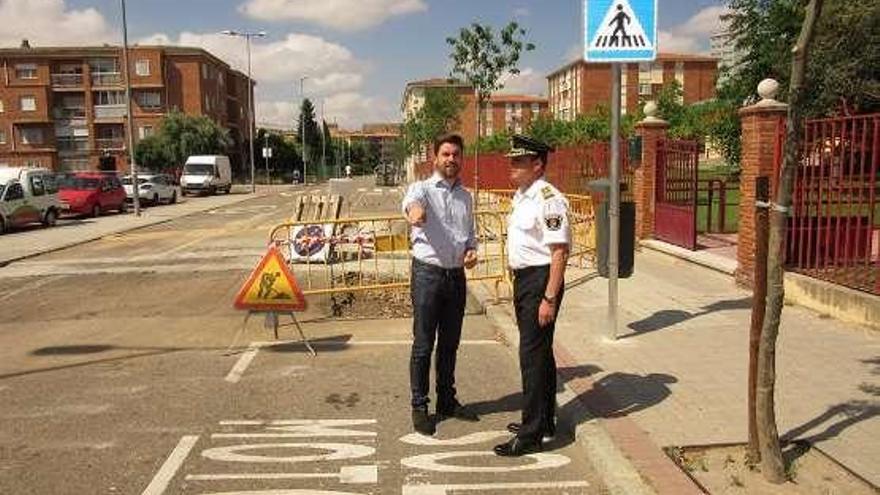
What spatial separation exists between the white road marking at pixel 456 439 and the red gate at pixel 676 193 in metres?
8.81

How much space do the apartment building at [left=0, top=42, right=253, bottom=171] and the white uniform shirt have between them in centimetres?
7287

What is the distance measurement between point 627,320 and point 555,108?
118m

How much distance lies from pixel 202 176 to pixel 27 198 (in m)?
25.4

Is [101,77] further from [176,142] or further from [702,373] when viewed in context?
[702,373]

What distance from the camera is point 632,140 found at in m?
15.6

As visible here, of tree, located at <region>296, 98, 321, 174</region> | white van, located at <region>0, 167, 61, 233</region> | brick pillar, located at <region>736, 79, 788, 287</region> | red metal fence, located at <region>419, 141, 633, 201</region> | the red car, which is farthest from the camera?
tree, located at <region>296, 98, 321, 174</region>

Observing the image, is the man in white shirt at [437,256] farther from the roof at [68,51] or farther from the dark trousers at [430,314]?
the roof at [68,51]

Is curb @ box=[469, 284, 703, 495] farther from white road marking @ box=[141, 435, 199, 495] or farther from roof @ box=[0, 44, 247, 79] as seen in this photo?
roof @ box=[0, 44, 247, 79]

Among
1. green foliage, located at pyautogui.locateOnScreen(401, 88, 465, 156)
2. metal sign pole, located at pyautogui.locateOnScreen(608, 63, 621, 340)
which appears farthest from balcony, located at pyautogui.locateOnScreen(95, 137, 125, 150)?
metal sign pole, located at pyautogui.locateOnScreen(608, 63, 621, 340)

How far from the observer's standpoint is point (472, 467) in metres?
4.66

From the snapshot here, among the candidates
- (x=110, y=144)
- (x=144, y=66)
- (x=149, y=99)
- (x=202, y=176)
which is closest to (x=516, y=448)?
(x=202, y=176)

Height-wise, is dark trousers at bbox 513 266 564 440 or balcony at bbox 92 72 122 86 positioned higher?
balcony at bbox 92 72 122 86

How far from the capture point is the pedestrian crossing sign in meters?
7.04

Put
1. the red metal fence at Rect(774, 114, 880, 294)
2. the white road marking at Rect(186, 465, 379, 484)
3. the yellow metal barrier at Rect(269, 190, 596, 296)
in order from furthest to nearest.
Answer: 1. the yellow metal barrier at Rect(269, 190, 596, 296)
2. the red metal fence at Rect(774, 114, 880, 294)
3. the white road marking at Rect(186, 465, 379, 484)
